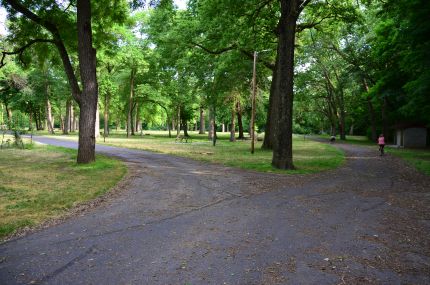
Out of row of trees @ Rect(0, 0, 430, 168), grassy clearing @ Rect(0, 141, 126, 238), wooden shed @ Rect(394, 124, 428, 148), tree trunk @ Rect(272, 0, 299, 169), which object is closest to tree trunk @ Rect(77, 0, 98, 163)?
row of trees @ Rect(0, 0, 430, 168)

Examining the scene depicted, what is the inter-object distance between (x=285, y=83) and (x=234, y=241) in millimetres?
10423

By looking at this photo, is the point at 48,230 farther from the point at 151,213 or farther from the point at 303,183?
the point at 303,183

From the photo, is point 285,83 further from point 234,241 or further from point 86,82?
point 234,241

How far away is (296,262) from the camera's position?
16.7 feet

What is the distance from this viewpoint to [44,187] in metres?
10.5

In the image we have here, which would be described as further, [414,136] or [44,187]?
[414,136]

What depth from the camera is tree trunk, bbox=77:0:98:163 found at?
48.4ft

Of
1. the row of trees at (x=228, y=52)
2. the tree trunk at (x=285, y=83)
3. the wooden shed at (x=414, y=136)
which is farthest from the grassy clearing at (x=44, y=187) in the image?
the wooden shed at (x=414, y=136)

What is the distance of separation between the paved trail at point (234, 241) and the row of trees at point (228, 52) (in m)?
6.65

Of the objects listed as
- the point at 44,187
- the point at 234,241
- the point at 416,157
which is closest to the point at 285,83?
the point at 44,187

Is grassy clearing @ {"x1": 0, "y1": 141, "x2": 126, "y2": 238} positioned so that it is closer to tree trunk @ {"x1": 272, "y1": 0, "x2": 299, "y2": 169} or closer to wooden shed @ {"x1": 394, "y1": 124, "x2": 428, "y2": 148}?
tree trunk @ {"x1": 272, "y1": 0, "x2": 299, "y2": 169}

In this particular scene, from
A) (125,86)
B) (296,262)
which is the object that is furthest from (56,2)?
(125,86)

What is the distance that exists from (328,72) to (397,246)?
46877 millimetres

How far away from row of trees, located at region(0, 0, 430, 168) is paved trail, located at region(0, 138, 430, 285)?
6.65m
